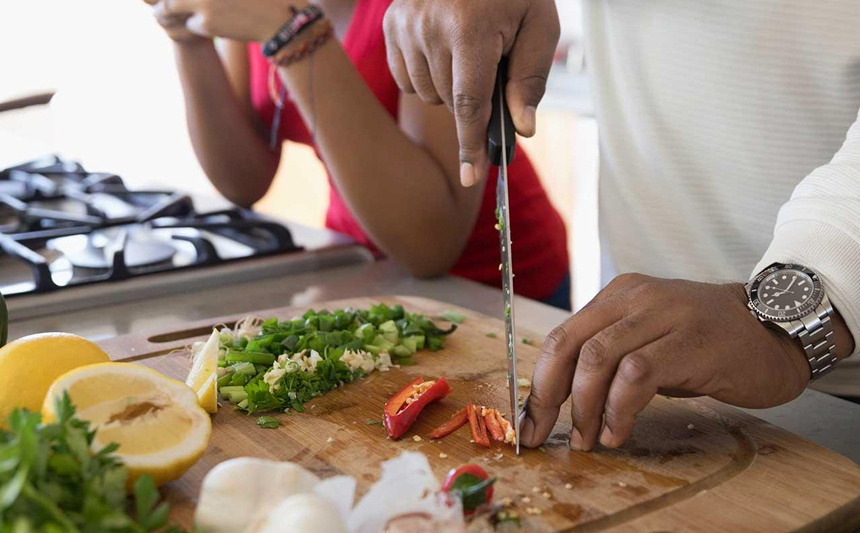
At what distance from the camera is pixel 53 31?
5.46 metres

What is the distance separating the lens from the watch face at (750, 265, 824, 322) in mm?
1082

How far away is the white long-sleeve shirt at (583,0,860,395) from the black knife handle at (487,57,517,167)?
13.5 inches

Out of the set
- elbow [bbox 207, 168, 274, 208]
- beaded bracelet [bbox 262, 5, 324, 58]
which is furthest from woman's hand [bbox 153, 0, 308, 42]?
elbow [bbox 207, 168, 274, 208]

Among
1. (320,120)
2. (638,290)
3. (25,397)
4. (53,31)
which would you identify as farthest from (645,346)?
(53,31)

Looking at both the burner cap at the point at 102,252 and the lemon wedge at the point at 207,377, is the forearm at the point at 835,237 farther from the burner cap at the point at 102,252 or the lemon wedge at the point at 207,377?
the burner cap at the point at 102,252

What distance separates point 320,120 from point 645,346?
113 centimetres

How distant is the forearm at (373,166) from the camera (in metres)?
2.00

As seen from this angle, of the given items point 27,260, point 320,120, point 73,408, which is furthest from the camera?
point 320,120

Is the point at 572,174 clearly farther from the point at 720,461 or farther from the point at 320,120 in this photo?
the point at 720,461

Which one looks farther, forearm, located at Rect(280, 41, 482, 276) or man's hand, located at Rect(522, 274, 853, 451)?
forearm, located at Rect(280, 41, 482, 276)

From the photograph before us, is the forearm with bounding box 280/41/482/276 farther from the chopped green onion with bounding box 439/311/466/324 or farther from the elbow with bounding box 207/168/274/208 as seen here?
the elbow with bounding box 207/168/274/208

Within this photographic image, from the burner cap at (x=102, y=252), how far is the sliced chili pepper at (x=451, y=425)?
37.5 inches

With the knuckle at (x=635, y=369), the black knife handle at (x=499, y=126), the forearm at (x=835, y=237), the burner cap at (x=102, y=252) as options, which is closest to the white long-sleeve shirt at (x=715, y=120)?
the forearm at (x=835, y=237)

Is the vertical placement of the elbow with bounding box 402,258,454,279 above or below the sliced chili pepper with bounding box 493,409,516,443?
below
